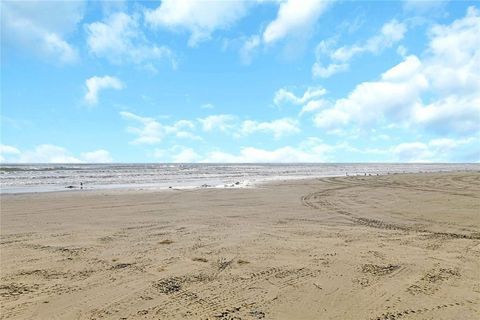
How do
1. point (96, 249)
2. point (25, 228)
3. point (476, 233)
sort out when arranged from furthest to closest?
point (25, 228), point (476, 233), point (96, 249)

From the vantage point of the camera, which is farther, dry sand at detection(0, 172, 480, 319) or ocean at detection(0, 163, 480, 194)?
ocean at detection(0, 163, 480, 194)

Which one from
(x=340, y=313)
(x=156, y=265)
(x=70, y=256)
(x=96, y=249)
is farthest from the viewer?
(x=96, y=249)

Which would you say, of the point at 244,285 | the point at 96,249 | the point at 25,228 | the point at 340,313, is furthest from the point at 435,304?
the point at 25,228

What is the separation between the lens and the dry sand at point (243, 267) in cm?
426

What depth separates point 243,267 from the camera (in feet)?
18.7

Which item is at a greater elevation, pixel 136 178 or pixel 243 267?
pixel 136 178

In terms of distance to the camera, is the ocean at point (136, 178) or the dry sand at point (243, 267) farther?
the ocean at point (136, 178)

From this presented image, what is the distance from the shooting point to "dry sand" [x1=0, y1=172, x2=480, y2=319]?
14.0ft

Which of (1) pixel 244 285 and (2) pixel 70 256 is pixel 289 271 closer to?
(1) pixel 244 285

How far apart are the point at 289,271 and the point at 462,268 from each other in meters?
2.63

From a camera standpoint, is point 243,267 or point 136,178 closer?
point 243,267

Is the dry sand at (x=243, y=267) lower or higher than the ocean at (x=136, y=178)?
lower

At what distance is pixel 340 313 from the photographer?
162 inches

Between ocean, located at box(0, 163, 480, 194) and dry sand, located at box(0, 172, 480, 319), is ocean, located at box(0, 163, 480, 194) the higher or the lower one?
the higher one
